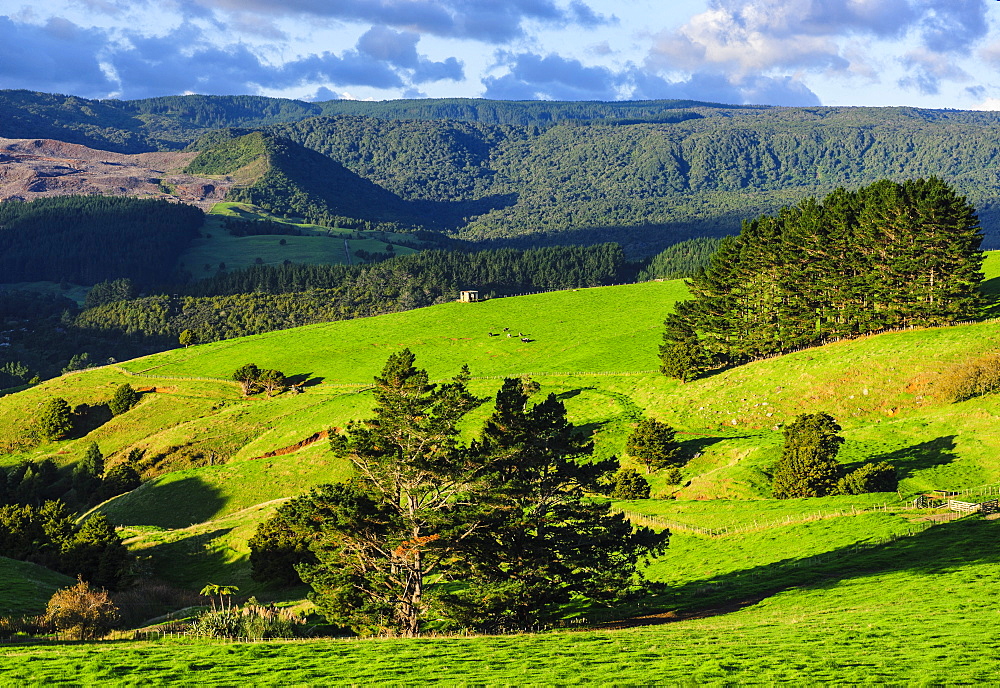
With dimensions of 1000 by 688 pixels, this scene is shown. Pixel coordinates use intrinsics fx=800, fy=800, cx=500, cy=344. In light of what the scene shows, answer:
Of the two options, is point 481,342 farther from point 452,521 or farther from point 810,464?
point 452,521

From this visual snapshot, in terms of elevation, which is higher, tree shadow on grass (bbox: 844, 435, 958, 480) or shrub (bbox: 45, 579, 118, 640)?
tree shadow on grass (bbox: 844, 435, 958, 480)

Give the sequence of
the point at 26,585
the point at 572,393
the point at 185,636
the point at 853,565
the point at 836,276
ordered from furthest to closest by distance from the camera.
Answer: the point at 572,393 → the point at 836,276 → the point at 26,585 → the point at 853,565 → the point at 185,636

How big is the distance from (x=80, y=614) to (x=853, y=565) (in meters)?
36.7

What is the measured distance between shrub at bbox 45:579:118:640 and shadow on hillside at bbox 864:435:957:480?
5125 cm

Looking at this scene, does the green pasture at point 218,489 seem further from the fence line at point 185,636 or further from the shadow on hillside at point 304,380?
the fence line at point 185,636

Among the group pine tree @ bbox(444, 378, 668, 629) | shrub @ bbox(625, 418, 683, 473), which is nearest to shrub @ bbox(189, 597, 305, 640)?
pine tree @ bbox(444, 378, 668, 629)

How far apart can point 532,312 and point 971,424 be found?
3509 inches

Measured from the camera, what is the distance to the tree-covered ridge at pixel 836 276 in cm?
8619

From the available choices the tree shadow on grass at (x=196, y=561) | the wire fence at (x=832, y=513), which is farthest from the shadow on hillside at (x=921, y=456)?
the tree shadow on grass at (x=196, y=561)

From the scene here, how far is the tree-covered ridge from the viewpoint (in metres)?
86.2

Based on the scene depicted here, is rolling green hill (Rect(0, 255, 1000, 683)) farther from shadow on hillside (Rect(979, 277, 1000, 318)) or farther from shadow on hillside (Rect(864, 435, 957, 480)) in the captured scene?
shadow on hillside (Rect(979, 277, 1000, 318))

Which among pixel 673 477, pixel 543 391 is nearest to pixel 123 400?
pixel 543 391

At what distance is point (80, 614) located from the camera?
35688mm

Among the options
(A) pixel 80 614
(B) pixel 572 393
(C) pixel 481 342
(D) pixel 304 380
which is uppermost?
(C) pixel 481 342
